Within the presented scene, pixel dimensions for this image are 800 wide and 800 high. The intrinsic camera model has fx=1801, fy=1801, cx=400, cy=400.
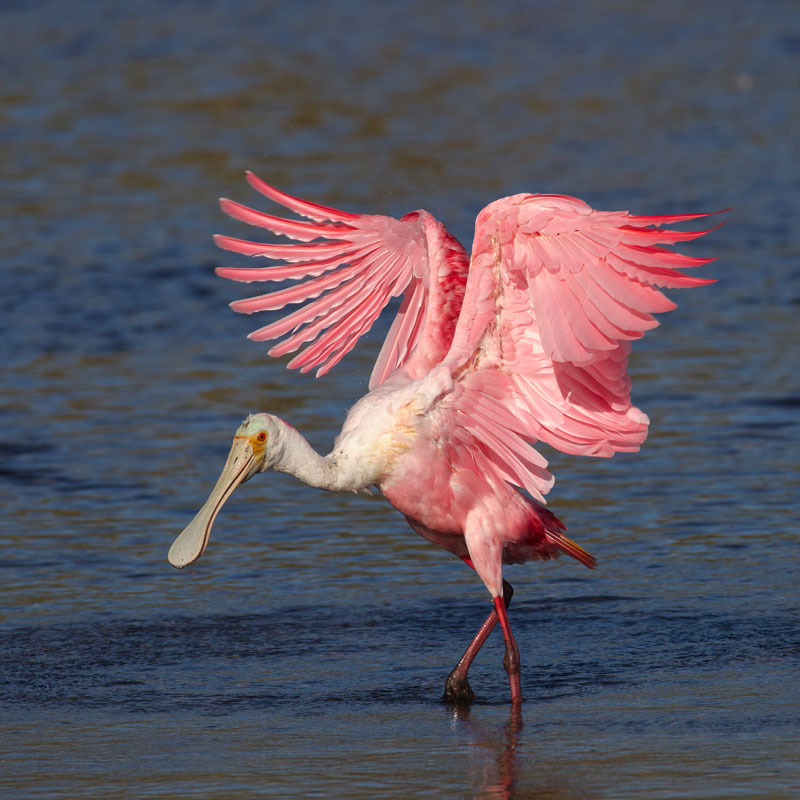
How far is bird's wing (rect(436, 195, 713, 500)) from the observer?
6281 mm

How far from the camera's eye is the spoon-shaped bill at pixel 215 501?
6648 mm

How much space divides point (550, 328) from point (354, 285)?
66.2 inches

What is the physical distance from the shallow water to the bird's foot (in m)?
0.08

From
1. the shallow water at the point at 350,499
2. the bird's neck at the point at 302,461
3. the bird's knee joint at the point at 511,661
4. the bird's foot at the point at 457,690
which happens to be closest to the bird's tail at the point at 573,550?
the shallow water at the point at 350,499

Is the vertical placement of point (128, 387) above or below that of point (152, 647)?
above

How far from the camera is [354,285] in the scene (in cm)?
782

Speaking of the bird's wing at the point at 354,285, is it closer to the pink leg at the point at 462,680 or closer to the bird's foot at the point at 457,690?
the pink leg at the point at 462,680

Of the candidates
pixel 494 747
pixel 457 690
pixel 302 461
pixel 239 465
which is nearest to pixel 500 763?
pixel 494 747

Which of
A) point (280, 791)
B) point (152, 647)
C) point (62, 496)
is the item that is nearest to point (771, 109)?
point (62, 496)

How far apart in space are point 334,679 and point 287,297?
5.63ft

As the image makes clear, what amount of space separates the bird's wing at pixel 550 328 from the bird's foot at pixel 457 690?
78 centimetres

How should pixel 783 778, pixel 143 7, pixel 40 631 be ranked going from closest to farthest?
pixel 783 778 < pixel 40 631 < pixel 143 7

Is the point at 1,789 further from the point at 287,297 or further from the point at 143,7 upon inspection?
the point at 143,7

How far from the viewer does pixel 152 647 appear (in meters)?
6.92
